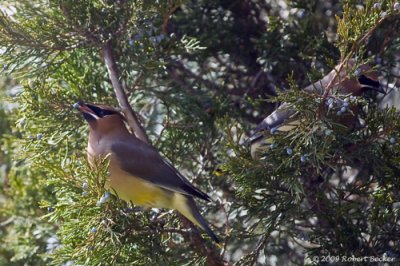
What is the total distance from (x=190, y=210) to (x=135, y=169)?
0.41m

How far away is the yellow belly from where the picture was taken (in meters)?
3.47

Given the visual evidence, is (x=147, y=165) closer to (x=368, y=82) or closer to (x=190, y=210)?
(x=190, y=210)

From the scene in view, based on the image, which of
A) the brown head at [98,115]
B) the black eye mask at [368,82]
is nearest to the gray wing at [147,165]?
the brown head at [98,115]

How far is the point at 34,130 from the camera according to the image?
343 cm

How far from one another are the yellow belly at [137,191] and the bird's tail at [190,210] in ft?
0.30

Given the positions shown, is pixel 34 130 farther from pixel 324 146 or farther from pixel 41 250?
pixel 324 146

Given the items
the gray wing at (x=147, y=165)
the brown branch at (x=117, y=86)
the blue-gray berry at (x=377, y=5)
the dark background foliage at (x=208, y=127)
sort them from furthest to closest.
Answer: the gray wing at (x=147, y=165), the brown branch at (x=117, y=86), the dark background foliage at (x=208, y=127), the blue-gray berry at (x=377, y=5)

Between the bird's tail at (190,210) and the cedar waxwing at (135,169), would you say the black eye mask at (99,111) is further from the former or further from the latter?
the bird's tail at (190,210)

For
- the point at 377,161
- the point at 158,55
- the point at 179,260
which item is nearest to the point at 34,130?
the point at 158,55

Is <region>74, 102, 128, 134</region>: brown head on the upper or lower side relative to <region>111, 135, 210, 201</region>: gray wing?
upper

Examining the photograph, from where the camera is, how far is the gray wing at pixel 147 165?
344 cm

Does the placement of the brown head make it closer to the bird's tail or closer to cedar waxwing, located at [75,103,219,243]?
cedar waxwing, located at [75,103,219,243]

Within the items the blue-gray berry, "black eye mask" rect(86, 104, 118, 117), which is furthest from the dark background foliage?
"black eye mask" rect(86, 104, 118, 117)

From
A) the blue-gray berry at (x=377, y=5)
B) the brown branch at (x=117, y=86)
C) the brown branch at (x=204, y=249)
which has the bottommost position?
the brown branch at (x=204, y=249)
